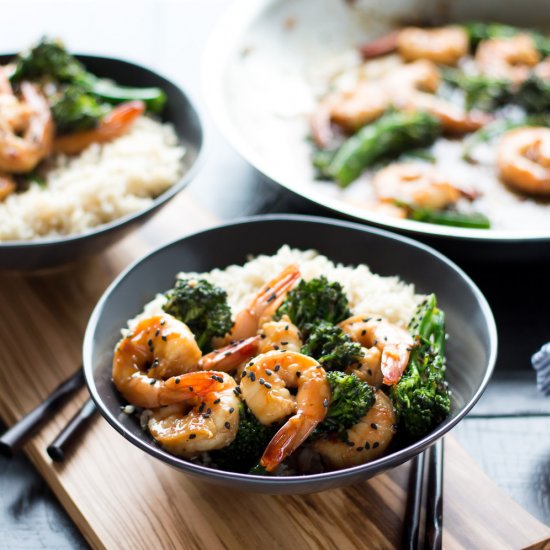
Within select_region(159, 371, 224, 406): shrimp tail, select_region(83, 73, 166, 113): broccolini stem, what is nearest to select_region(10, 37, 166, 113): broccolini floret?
select_region(83, 73, 166, 113): broccolini stem

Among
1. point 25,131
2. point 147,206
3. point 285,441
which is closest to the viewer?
point 285,441

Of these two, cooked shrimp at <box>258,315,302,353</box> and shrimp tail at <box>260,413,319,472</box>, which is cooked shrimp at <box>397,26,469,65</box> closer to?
cooked shrimp at <box>258,315,302,353</box>

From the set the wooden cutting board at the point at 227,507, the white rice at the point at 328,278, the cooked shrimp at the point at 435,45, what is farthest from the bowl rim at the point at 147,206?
the cooked shrimp at the point at 435,45

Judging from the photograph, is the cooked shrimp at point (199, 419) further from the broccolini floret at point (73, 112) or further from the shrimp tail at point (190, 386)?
the broccolini floret at point (73, 112)

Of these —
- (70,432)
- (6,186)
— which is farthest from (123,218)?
(70,432)

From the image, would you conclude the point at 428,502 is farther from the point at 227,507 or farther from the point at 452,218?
the point at 452,218
